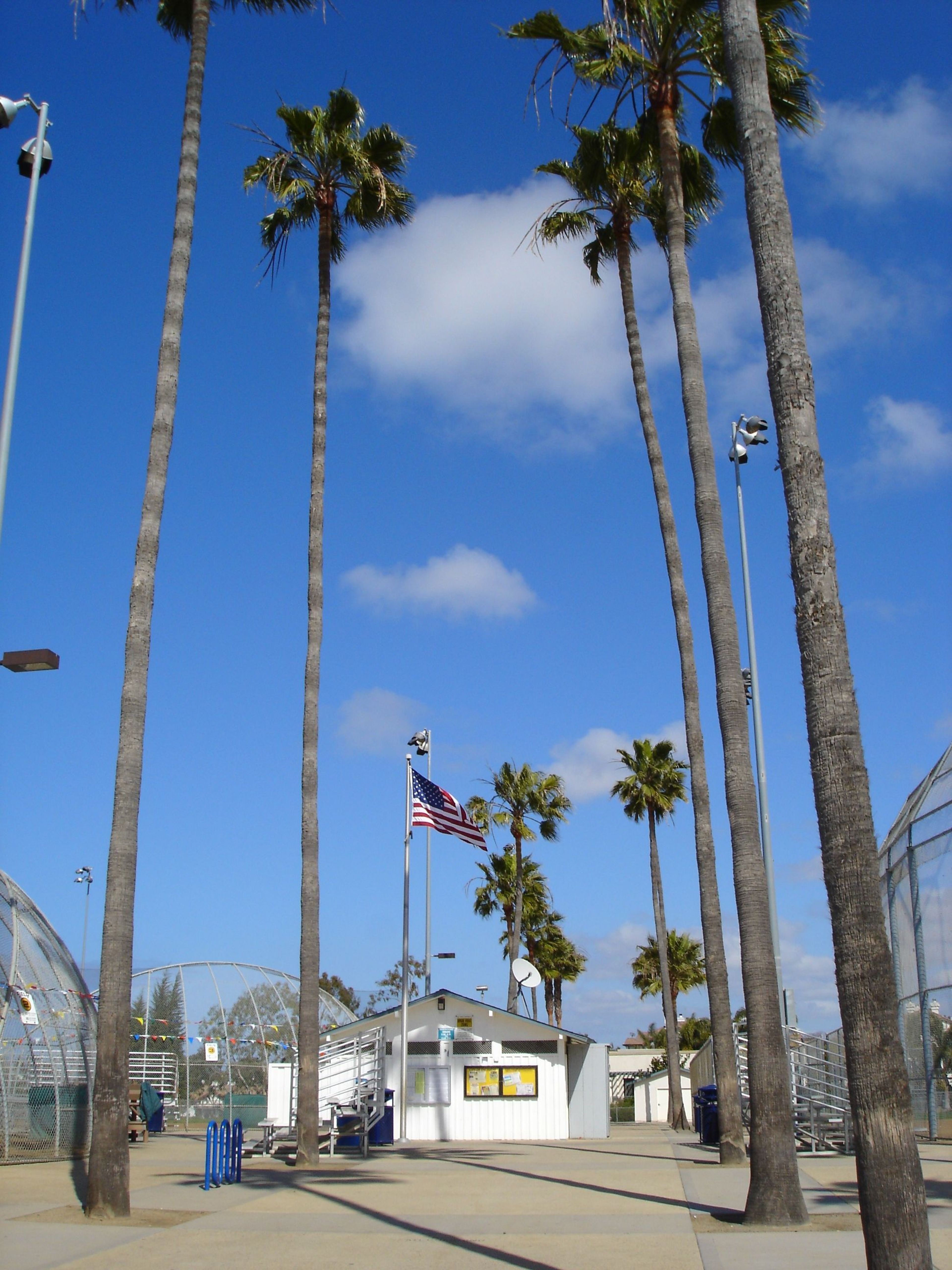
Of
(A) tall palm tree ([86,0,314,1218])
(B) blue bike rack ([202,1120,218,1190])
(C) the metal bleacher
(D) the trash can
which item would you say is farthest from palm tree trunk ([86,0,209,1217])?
(D) the trash can

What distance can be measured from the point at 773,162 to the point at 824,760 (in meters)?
4.33

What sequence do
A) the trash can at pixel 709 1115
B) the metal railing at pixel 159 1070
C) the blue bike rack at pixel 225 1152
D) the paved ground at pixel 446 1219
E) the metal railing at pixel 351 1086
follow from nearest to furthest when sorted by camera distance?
the paved ground at pixel 446 1219
the blue bike rack at pixel 225 1152
the metal railing at pixel 351 1086
the trash can at pixel 709 1115
the metal railing at pixel 159 1070

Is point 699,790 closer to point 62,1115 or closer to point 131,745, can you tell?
point 131,745

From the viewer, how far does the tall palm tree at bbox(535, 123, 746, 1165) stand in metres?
17.3

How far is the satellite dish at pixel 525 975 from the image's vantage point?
28070 millimetres

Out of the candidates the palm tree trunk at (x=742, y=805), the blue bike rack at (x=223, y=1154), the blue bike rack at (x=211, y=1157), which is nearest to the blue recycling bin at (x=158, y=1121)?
the blue bike rack at (x=223, y=1154)

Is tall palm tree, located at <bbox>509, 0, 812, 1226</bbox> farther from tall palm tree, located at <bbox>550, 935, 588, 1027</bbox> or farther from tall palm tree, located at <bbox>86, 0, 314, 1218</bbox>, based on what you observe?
tall palm tree, located at <bbox>550, 935, 588, 1027</bbox>

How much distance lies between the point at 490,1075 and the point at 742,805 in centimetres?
1824

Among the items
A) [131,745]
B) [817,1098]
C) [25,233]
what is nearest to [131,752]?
[131,745]

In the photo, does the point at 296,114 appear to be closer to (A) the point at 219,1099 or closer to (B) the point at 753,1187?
(B) the point at 753,1187

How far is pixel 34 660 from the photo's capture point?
1159cm

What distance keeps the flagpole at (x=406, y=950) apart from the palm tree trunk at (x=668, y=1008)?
36.6ft

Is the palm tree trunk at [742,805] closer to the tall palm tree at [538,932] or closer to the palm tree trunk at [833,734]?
the palm tree trunk at [833,734]

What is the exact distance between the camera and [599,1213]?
11906 mm
